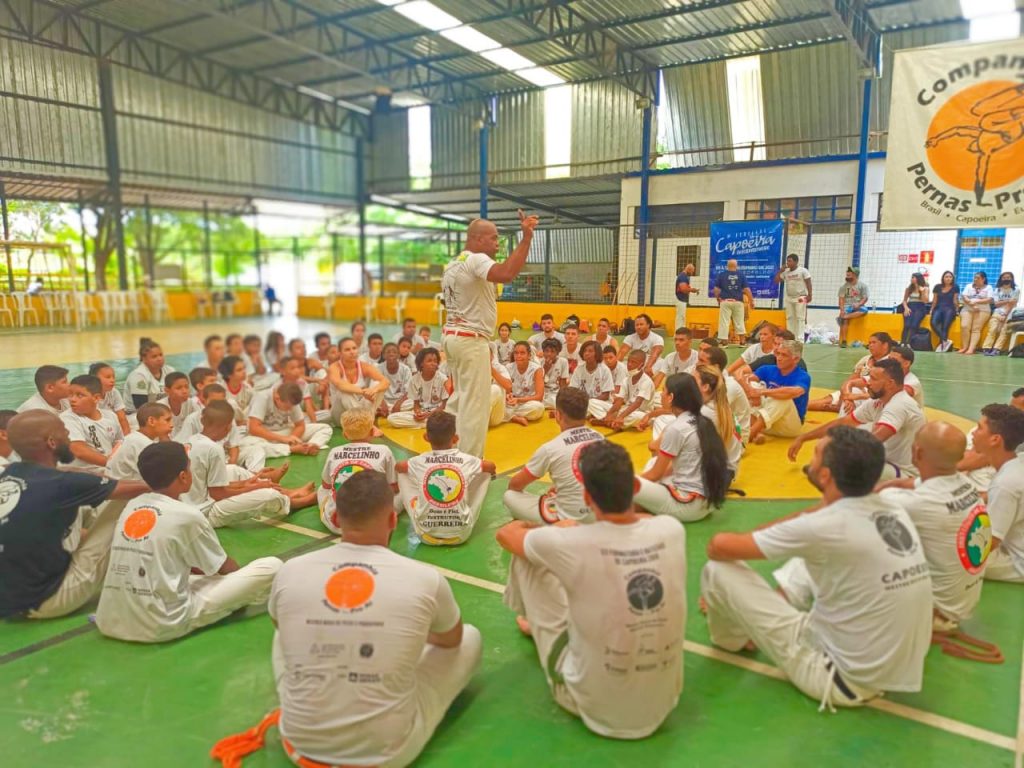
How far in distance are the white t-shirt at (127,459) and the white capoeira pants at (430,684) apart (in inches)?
108

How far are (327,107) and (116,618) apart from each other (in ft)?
102

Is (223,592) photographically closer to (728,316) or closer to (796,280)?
(728,316)

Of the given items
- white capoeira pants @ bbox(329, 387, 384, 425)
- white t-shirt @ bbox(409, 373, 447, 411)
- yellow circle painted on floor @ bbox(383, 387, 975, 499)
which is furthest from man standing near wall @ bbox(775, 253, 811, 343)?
white capoeira pants @ bbox(329, 387, 384, 425)

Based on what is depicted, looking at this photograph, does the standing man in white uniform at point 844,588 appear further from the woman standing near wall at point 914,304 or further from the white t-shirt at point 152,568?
the woman standing near wall at point 914,304

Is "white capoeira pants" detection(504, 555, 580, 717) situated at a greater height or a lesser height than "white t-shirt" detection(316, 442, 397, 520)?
lesser

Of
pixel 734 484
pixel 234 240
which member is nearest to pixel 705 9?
pixel 734 484

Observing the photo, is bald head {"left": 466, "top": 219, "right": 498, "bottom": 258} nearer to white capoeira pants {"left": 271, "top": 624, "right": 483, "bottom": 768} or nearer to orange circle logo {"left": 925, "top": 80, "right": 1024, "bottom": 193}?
white capoeira pants {"left": 271, "top": 624, "right": 483, "bottom": 768}

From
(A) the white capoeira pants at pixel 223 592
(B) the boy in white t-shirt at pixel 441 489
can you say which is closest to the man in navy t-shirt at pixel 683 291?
(B) the boy in white t-shirt at pixel 441 489

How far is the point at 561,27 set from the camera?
1680 cm

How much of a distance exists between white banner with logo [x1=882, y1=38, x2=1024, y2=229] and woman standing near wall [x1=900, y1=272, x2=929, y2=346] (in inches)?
71.5

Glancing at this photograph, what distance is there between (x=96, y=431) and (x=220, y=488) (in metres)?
1.72

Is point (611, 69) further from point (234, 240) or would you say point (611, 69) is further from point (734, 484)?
point (234, 240)

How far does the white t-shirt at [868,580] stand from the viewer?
260cm

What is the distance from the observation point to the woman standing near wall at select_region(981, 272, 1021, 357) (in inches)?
376
